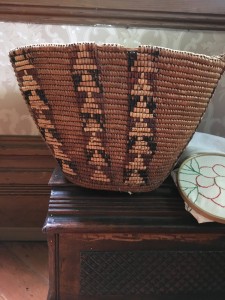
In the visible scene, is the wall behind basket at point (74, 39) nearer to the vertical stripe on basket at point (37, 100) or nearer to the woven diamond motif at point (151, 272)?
the vertical stripe on basket at point (37, 100)

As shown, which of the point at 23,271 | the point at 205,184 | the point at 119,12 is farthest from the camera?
the point at 23,271

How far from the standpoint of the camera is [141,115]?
53 cm

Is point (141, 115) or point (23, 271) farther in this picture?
point (23, 271)

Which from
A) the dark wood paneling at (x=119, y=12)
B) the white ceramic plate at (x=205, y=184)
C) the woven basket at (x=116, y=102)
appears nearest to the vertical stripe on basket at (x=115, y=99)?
the woven basket at (x=116, y=102)

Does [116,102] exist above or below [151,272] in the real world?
above

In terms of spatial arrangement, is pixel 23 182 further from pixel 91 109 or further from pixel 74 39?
pixel 91 109

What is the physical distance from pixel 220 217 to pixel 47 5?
649 mm

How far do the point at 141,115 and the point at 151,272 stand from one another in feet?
1.02

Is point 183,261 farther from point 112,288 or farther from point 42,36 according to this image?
point 42,36

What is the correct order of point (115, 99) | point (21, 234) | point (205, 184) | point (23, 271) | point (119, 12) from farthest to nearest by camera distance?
point (21, 234) < point (23, 271) < point (119, 12) < point (205, 184) < point (115, 99)

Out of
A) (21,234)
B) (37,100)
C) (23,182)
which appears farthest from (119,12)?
(21,234)

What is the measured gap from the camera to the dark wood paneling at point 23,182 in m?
0.97

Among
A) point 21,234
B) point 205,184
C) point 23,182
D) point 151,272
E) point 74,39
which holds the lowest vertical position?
point 21,234

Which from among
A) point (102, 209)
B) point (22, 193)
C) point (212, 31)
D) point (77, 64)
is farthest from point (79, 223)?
point (212, 31)
